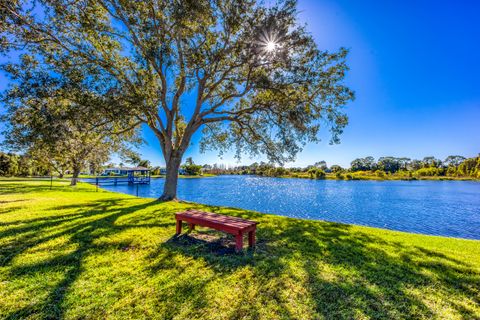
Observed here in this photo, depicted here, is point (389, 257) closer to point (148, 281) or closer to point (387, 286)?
point (387, 286)

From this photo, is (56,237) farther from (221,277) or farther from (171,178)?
(171,178)

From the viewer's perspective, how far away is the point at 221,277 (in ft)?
11.2

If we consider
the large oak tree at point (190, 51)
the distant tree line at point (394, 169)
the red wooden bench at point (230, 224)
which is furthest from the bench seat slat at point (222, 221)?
the distant tree line at point (394, 169)

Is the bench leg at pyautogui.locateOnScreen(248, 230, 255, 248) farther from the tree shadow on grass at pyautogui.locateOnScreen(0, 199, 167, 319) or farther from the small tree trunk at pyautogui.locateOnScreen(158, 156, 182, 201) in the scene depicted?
the small tree trunk at pyautogui.locateOnScreen(158, 156, 182, 201)

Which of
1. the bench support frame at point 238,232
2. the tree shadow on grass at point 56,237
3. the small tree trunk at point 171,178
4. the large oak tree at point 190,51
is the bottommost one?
the tree shadow on grass at point 56,237

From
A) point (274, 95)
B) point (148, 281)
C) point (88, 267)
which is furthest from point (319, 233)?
point (274, 95)

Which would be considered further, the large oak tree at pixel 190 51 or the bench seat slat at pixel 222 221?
the large oak tree at pixel 190 51

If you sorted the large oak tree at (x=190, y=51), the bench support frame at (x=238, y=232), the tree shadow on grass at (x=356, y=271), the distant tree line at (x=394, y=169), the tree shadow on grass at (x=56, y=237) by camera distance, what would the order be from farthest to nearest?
the distant tree line at (x=394, y=169) < the large oak tree at (x=190, y=51) < the bench support frame at (x=238, y=232) < the tree shadow on grass at (x=356, y=271) < the tree shadow on grass at (x=56, y=237)

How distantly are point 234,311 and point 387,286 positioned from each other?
2452mm

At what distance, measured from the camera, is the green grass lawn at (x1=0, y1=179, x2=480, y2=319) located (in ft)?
8.74

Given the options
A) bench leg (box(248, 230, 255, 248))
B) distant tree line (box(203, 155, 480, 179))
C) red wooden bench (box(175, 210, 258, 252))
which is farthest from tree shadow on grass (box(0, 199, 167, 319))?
distant tree line (box(203, 155, 480, 179))

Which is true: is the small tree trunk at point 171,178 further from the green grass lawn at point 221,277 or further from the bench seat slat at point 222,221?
the bench seat slat at point 222,221

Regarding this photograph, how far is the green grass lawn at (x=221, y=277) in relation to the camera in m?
2.66

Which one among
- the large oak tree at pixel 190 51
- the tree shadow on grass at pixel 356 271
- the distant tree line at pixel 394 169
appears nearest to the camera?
the tree shadow on grass at pixel 356 271
